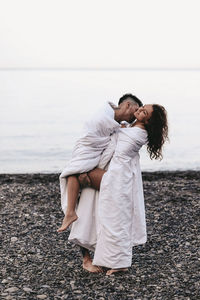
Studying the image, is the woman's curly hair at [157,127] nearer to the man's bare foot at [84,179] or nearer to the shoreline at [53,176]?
the man's bare foot at [84,179]

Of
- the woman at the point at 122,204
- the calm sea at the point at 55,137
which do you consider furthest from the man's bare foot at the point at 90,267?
the calm sea at the point at 55,137

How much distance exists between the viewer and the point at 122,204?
4.90m

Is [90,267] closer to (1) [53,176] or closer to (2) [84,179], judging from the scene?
(2) [84,179]

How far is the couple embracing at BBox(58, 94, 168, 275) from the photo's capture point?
4.88 m

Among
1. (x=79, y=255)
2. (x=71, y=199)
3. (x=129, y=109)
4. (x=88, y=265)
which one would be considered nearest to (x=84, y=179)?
(x=71, y=199)

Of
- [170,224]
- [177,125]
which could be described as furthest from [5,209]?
[177,125]

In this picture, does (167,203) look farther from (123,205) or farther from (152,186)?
(123,205)

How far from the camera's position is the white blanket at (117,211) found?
16.0ft

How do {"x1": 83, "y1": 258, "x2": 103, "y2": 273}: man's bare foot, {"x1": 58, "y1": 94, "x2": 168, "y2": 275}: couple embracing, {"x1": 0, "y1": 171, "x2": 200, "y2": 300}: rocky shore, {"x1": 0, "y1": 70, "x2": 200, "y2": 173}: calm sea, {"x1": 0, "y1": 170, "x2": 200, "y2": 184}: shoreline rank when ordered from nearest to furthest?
{"x1": 0, "y1": 171, "x2": 200, "y2": 300}: rocky shore
{"x1": 58, "y1": 94, "x2": 168, "y2": 275}: couple embracing
{"x1": 83, "y1": 258, "x2": 103, "y2": 273}: man's bare foot
{"x1": 0, "y1": 170, "x2": 200, "y2": 184}: shoreline
{"x1": 0, "y1": 70, "x2": 200, "y2": 173}: calm sea

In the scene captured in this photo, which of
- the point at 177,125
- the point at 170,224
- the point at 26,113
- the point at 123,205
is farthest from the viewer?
the point at 26,113

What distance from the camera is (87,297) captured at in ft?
15.1

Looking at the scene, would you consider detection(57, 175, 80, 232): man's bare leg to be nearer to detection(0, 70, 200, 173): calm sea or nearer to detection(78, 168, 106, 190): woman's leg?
detection(78, 168, 106, 190): woman's leg

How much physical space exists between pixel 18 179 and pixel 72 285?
6474 millimetres

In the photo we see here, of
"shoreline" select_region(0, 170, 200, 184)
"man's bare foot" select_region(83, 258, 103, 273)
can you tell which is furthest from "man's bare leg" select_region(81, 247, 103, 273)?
"shoreline" select_region(0, 170, 200, 184)
